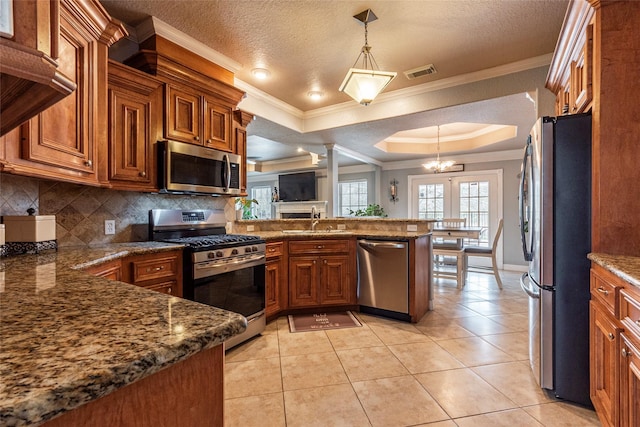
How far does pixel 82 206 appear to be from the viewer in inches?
88.8

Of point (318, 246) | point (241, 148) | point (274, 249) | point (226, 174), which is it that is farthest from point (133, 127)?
point (318, 246)

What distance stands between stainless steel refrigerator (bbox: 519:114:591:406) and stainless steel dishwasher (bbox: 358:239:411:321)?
1.30m

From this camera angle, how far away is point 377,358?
91.2 inches

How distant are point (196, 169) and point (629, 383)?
2.84 meters

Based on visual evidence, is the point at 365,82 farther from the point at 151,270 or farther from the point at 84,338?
the point at 84,338

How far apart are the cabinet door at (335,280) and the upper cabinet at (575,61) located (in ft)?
7.41

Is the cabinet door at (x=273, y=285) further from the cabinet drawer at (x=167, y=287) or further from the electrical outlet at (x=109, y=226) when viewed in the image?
the electrical outlet at (x=109, y=226)

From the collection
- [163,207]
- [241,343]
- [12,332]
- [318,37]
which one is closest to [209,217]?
[163,207]

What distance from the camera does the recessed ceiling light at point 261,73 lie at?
9.96 feet

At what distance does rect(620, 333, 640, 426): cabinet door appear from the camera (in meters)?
1.15

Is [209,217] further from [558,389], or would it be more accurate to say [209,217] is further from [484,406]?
[558,389]

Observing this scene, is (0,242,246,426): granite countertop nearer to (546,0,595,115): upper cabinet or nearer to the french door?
(546,0,595,115): upper cabinet

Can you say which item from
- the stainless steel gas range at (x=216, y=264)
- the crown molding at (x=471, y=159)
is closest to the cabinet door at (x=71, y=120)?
the stainless steel gas range at (x=216, y=264)

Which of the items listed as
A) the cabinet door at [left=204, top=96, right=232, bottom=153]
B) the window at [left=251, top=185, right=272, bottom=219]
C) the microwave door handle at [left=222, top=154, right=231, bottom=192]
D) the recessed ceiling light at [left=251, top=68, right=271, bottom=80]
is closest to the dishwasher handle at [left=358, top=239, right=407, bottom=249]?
the microwave door handle at [left=222, top=154, right=231, bottom=192]
